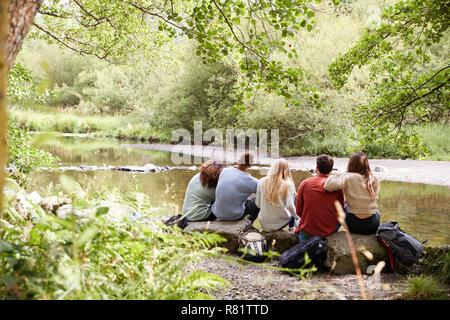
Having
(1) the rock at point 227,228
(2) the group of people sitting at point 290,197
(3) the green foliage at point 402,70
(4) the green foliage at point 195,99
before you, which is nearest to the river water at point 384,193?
(1) the rock at point 227,228

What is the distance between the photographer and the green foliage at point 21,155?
5457mm

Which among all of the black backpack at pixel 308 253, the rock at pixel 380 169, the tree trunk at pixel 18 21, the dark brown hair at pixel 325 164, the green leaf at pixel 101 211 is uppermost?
the tree trunk at pixel 18 21

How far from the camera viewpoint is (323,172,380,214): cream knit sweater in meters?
4.26

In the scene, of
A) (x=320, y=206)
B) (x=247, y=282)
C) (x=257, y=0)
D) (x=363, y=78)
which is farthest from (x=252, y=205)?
(x=363, y=78)

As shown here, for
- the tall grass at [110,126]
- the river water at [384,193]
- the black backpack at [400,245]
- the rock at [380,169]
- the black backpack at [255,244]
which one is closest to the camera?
the black backpack at [400,245]

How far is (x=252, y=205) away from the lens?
5434 millimetres

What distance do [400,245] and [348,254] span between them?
56cm

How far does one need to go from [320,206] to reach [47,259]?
132 inches

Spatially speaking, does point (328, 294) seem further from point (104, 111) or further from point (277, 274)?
point (104, 111)

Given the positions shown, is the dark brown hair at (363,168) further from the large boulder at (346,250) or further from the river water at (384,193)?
the river water at (384,193)

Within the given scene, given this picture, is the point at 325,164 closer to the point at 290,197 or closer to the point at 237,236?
the point at 290,197

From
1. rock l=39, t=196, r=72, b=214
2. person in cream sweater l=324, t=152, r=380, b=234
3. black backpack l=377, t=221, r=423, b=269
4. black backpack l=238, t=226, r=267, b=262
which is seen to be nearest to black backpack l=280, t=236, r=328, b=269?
black backpack l=238, t=226, r=267, b=262
